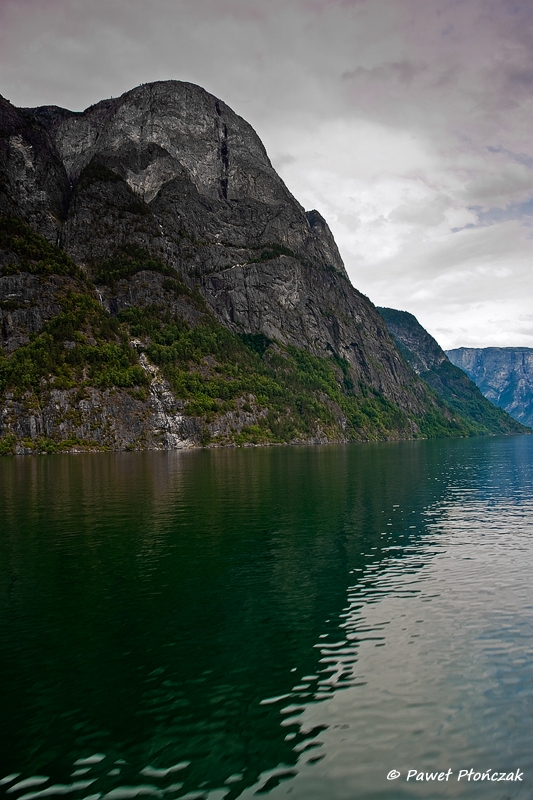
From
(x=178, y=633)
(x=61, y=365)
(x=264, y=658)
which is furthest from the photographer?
(x=61, y=365)

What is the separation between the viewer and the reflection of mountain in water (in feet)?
51.1

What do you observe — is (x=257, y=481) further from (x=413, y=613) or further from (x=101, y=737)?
(x=101, y=737)

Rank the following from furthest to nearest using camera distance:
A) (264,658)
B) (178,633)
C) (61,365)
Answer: (61,365), (178,633), (264,658)

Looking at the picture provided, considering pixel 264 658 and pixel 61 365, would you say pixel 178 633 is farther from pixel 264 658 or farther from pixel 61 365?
pixel 61 365

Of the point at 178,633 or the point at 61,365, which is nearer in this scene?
the point at 178,633

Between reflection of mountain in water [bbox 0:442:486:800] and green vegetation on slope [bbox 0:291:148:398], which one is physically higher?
green vegetation on slope [bbox 0:291:148:398]

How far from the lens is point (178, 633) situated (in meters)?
24.1

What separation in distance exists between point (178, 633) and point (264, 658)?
15.4 feet

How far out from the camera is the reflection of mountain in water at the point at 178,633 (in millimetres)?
15586

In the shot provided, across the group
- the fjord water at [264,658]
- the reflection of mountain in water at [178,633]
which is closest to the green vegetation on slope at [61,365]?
the reflection of mountain in water at [178,633]

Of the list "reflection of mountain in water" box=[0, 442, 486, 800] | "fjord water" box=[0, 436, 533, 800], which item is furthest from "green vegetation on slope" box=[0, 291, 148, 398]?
"fjord water" box=[0, 436, 533, 800]

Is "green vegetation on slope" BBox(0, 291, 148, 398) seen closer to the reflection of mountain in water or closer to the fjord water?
the reflection of mountain in water

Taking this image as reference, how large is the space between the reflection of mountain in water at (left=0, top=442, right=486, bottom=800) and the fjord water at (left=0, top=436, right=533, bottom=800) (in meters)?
0.09

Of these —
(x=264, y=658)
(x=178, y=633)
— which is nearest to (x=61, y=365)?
(x=178, y=633)
